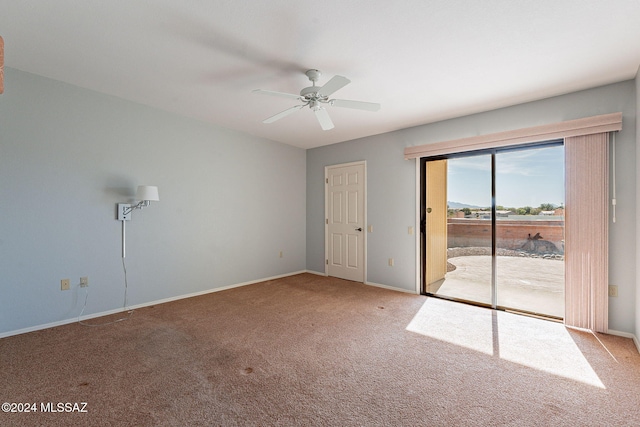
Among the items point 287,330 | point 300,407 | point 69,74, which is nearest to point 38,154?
point 69,74

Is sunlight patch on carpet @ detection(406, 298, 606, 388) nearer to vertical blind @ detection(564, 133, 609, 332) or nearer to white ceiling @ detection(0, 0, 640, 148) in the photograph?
vertical blind @ detection(564, 133, 609, 332)

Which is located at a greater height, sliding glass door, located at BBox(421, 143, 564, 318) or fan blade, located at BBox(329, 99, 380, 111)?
fan blade, located at BBox(329, 99, 380, 111)

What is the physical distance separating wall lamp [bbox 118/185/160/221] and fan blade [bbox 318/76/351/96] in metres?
Answer: 2.29

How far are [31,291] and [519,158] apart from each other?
221 inches

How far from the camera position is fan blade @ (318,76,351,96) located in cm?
228

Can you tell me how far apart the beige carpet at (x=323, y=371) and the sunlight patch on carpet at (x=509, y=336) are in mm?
17

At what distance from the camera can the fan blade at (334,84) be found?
89.8 inches

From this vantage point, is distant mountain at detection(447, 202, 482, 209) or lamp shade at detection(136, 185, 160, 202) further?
distant mountain at detection(447, 202, 482, 209)

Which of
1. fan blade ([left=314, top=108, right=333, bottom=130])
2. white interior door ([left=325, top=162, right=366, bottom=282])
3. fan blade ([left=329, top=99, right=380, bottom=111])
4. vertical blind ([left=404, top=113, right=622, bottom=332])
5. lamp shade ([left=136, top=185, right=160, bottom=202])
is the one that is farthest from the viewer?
white interior door ([left=325, top=162, right=366, bottom=282])

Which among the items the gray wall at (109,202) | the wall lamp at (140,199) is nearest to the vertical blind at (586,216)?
the gray wall at (109,202)

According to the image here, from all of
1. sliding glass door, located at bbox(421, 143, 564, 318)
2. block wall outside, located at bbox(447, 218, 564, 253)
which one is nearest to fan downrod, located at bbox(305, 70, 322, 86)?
sliding glass door, located at bbox(421, 143, 564, 318)

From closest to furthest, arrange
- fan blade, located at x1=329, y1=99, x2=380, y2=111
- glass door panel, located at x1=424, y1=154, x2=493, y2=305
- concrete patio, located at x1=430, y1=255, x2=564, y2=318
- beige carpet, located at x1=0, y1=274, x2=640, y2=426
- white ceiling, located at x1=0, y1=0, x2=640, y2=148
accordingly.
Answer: beige carpet, located at x1=0, y1=274, x2=640, y2=426 < white ceiling, located at x1=0, y1=0, x2=640, y2=148 < fan blade, located at x1=329, y1=99, x2=380, y2=111 < concrete patio, located at x1=430, y1=255, x2=564, y2=318 < glass door panel, located at x1=424, y1=154, x2=493, y2=305

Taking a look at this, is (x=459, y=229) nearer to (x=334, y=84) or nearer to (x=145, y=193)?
(x=334, y=84)

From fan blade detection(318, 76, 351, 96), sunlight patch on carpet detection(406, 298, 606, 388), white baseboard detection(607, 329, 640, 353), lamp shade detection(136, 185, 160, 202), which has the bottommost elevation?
sunlight patch on carpet detection(406, 298, 606, 388)
